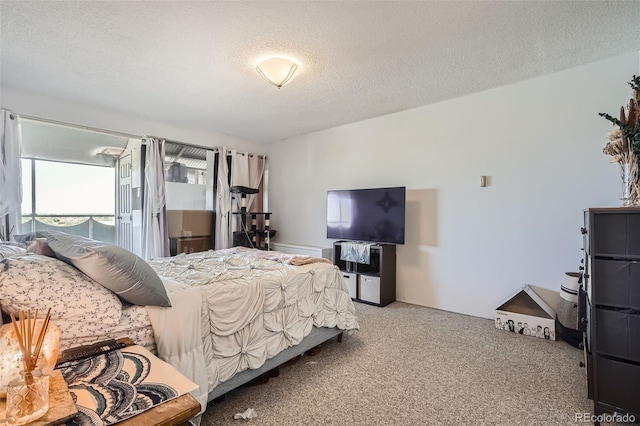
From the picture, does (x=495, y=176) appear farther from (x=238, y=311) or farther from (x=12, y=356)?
(x=12, y=356)

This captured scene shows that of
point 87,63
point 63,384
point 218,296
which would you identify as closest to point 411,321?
point 218,296

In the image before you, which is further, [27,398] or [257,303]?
[257,303]

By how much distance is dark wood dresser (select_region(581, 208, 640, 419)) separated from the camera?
5.32 feet

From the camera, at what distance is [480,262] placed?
3.47 meters

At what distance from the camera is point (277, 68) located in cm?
262

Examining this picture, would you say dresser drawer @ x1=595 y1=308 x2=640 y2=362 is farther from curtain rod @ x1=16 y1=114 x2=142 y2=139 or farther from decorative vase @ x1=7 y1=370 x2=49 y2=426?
curtain rod @ x1=16 y1=114 x2=142 y2=139

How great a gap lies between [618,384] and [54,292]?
291cm

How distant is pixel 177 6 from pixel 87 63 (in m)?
1.37

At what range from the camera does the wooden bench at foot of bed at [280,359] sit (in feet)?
5.93

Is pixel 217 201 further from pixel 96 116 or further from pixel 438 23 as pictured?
pixel 438 23

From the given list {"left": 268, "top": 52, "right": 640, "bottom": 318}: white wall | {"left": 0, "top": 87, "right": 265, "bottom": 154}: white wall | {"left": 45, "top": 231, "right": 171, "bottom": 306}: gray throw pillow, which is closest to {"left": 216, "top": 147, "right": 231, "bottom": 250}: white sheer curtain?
{"left": 0, "top": 87, "right": 265, "bottom": 154}: white wall

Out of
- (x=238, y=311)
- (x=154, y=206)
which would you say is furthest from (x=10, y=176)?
(x=238, y=311)

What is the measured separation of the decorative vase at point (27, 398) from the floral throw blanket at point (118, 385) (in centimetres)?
9

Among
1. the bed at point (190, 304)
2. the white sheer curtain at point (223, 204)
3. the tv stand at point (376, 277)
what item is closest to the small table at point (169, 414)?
the bed at point (190, 304)
